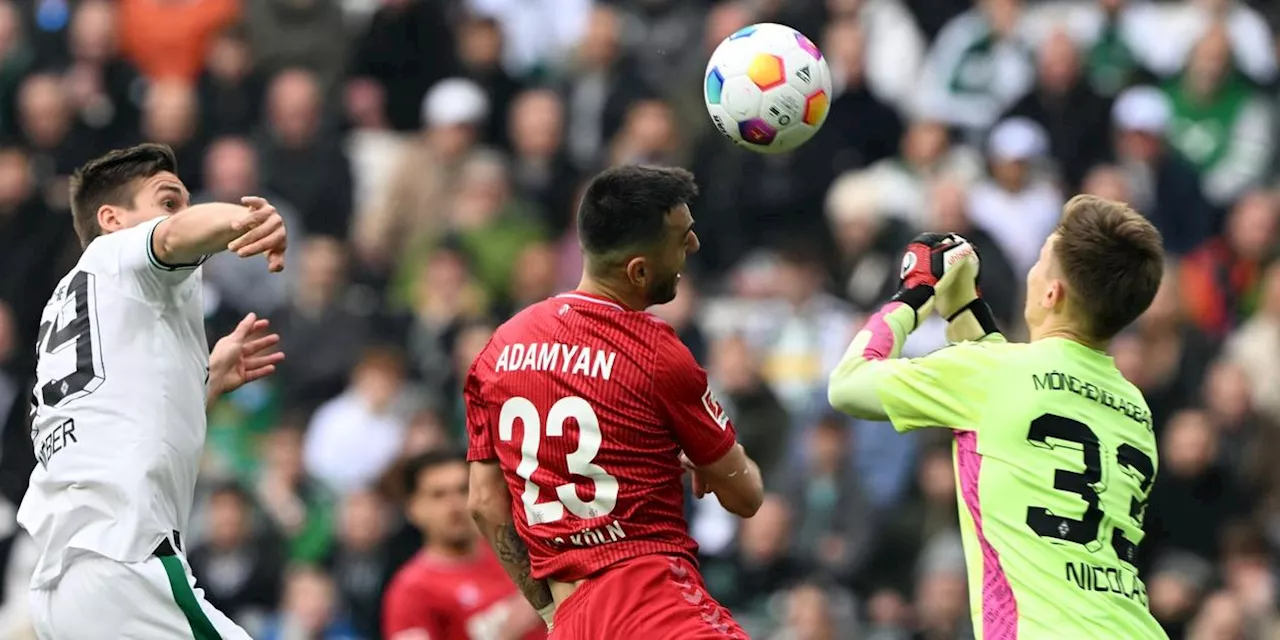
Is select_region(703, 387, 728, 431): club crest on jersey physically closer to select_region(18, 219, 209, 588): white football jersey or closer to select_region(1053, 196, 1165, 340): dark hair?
select_region(1053, 196, 1165, 340): dark hair

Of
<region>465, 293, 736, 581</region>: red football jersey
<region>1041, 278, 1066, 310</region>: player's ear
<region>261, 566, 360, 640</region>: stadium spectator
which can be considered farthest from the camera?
<region>261, 566, 360, 640</region>: stadium spectator

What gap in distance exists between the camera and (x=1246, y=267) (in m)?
14.7

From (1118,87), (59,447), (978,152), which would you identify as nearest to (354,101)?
(978,152)

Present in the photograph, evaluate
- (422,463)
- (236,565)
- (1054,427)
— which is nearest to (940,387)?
(1054,427)

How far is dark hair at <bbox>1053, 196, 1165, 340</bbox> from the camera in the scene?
7125 millimetres

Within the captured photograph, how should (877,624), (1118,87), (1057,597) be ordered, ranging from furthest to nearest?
(1118,87) → (877,624) → (1057,597)

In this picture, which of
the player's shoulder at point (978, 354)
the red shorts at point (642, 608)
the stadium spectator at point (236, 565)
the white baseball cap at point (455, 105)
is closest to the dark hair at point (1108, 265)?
the player's shoulder at point (978, 354)

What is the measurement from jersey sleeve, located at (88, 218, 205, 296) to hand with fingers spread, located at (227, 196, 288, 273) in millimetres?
464

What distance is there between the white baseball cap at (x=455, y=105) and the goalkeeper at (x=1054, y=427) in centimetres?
882

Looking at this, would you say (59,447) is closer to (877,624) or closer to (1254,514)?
(877,624)

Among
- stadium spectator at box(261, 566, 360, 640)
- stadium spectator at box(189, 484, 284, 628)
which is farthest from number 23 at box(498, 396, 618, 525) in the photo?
stadium spectator at box(189, 484, 284, 628)

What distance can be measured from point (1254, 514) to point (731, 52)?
20.5ft

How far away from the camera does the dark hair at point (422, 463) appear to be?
389 inches

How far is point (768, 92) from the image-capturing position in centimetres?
826
